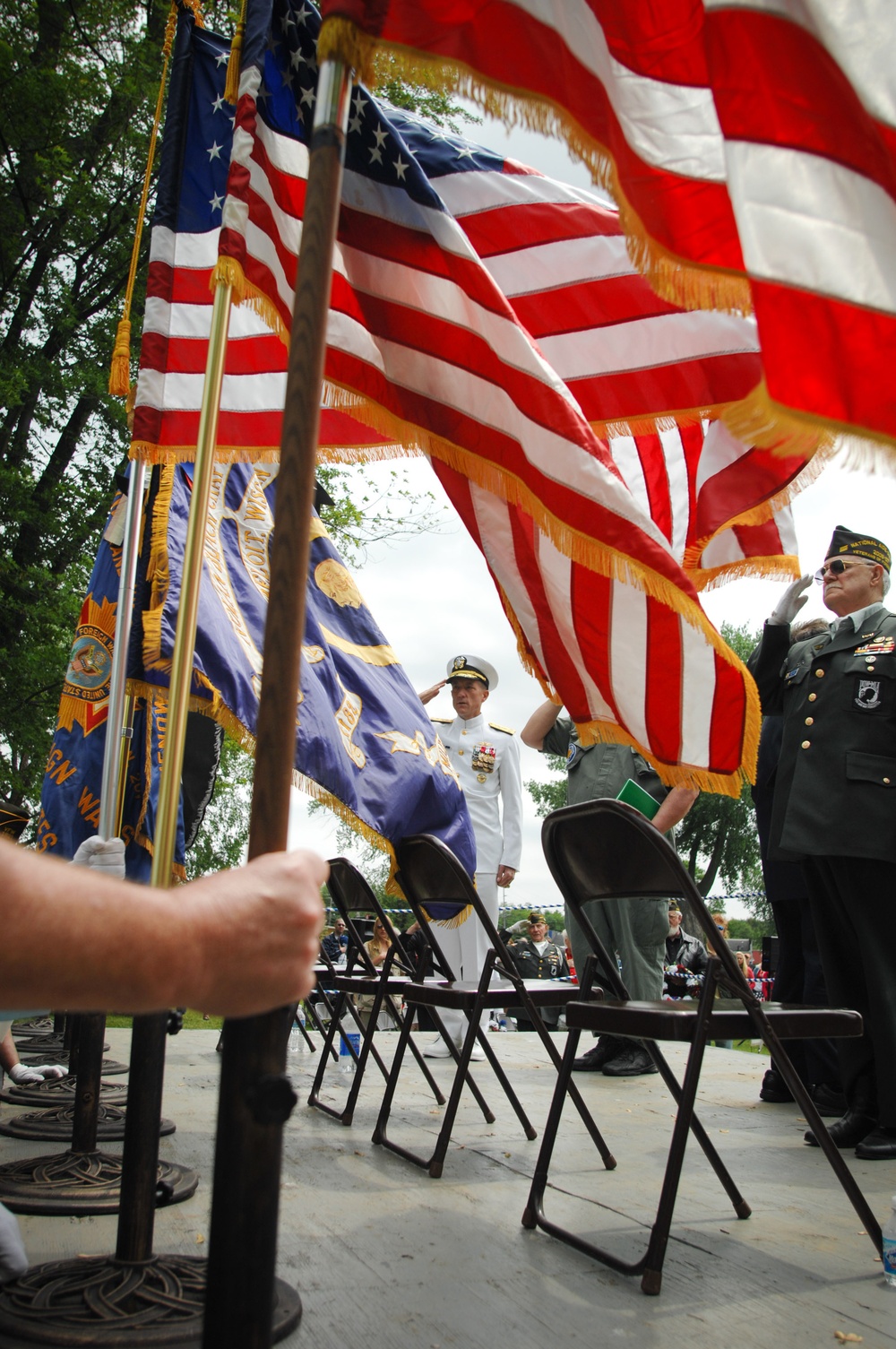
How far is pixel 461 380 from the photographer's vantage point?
109 inches

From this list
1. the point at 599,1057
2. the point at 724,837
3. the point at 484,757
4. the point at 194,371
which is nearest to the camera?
the point at 194,371

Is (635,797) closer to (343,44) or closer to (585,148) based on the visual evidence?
(585,148)

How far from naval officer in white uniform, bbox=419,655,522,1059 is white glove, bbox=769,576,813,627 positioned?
2.86 meters

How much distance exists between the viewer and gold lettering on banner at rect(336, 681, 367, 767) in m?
3.71

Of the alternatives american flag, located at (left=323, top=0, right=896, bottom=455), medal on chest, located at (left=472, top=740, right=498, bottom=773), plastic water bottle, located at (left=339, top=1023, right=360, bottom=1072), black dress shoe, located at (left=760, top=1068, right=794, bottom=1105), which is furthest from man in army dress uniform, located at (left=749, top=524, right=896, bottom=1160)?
medal on chest, located at (left=472, top=740, right=498, bottom=773)

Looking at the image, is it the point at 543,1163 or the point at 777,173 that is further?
the point at 543,1163

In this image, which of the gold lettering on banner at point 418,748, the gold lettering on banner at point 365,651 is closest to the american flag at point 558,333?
the gold lettering on banner at point 365,651

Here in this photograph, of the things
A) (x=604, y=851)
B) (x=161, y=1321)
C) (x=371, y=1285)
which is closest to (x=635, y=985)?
(x=604, y=851)

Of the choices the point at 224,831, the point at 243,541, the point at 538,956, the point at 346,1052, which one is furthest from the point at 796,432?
the point at 224,831

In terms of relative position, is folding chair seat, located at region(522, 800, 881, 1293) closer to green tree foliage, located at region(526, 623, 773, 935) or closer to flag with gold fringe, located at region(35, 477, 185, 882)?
flag with gold fringe, located at region(35, 477, 185, 882)

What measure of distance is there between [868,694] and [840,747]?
0.72 feet

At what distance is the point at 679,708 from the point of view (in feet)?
9.32

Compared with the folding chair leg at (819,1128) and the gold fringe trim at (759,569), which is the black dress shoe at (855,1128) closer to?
the folding chair leg at (819,1128)

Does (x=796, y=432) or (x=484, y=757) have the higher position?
(x=796, y=432)
